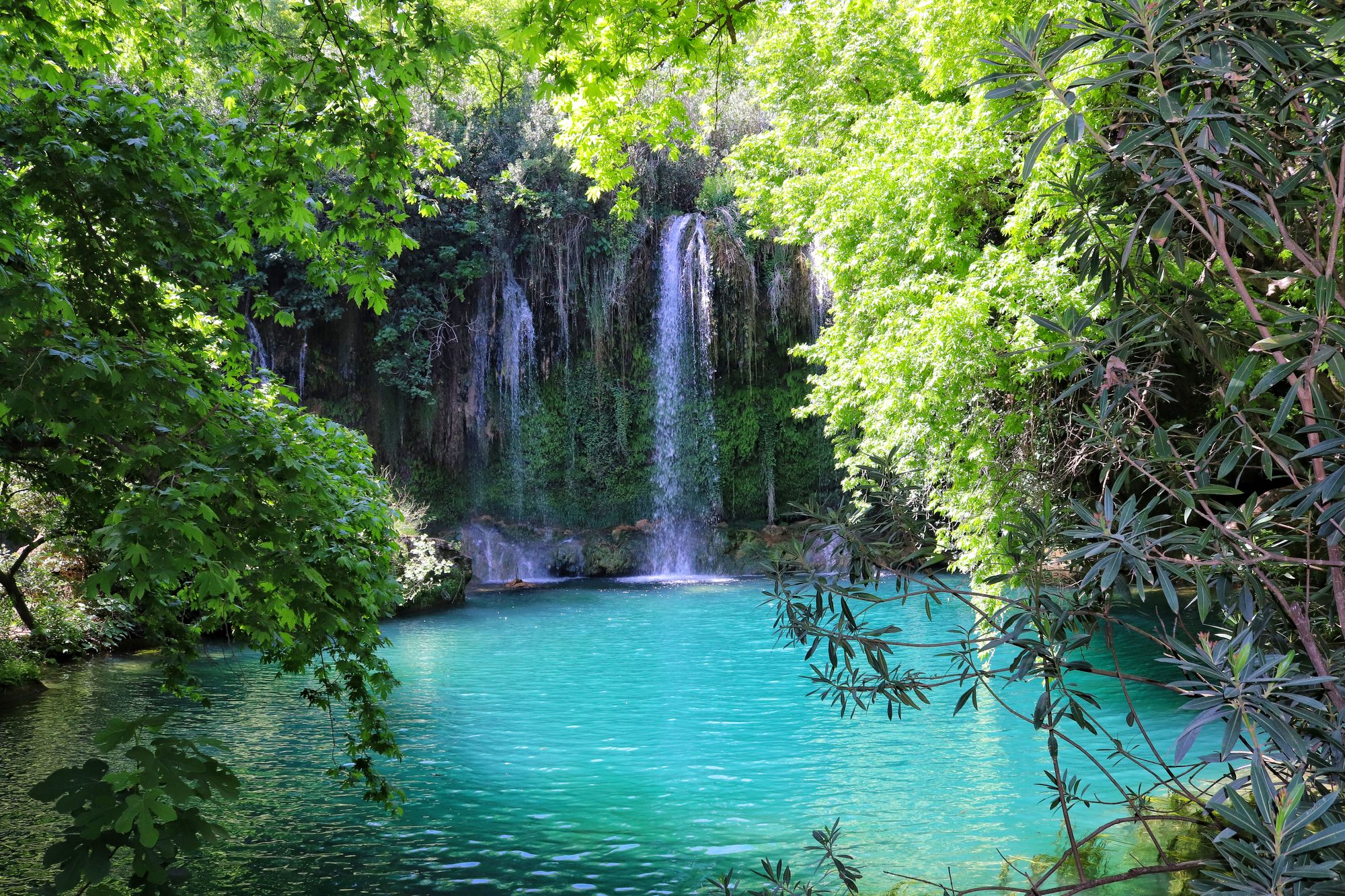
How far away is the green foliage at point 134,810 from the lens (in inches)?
97.0

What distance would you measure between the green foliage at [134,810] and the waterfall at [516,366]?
68.1ft

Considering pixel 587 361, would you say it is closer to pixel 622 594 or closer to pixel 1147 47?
pixel 622 594

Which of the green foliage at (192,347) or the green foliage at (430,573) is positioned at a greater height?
the green foliage at (192,347)

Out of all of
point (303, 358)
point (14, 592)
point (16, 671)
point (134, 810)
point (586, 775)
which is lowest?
point (586, 775)

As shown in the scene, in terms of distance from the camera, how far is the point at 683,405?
903 inches

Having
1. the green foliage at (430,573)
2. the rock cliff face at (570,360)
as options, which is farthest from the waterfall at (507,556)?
the green foliage at (430,573)

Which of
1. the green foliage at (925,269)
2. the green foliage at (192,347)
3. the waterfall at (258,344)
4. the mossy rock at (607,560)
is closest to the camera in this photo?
the green foliage at (192,347)

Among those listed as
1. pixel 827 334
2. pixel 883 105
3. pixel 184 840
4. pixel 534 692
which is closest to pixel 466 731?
pixel 534 692

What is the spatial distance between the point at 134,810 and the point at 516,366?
21001mm

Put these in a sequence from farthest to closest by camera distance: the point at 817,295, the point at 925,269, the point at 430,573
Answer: the point at 817,295 < the point at 430,573 < the point at 925,269

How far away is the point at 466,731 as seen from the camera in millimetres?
8766

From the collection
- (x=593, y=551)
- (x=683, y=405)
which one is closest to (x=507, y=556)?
(x=593, y=551)

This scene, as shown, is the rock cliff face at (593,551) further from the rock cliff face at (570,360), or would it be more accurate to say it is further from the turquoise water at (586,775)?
the turquoise water at (586,775)

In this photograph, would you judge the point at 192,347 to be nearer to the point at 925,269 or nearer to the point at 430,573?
the point at 925,269
